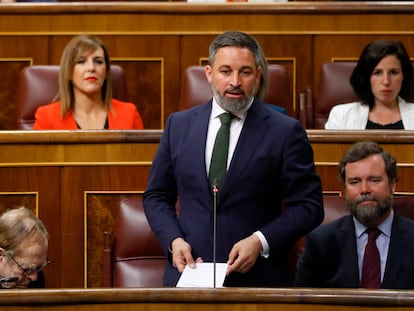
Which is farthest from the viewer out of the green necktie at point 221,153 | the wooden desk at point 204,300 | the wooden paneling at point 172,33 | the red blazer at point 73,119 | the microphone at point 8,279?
the wooden paneling at point 172,33

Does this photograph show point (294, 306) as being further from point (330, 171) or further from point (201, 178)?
point (330, 171)

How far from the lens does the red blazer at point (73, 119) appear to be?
2084mm

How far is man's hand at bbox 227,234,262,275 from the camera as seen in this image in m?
1.43

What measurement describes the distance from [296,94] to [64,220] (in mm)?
692

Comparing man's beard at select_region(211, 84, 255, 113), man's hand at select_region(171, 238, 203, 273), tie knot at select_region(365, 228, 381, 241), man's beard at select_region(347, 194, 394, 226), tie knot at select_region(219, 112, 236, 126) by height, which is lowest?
man's hand at select_region(171, 238, 203, 273)

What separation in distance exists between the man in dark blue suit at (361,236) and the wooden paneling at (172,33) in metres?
0.71

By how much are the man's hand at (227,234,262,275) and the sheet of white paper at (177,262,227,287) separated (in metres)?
0.01

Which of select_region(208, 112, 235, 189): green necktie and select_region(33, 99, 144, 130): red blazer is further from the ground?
select_region(33, 99, 144, 130): red blazer

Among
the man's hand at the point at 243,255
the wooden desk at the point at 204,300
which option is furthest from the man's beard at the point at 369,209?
the wooden desk at the point at 204,300

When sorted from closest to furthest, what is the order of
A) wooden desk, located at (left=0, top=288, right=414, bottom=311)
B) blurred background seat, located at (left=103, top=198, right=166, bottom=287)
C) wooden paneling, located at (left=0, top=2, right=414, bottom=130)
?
wooden desk, located at (left=0, top=288, right=414, bottom=311) < blurred background seat, located at (left=103, top=198, right=166, bottom=287) < wooden paneling, located at (left=0, top=2, right=414, bottom=130)

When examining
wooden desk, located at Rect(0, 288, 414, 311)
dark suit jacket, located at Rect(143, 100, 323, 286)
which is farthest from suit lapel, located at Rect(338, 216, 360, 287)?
wooden desk, located at Rect(0, 288, 414, 311)

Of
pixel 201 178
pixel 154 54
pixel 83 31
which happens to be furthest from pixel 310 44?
pixel 201 178

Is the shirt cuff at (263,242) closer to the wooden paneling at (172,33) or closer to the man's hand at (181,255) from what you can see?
the man's hand at (181,255)

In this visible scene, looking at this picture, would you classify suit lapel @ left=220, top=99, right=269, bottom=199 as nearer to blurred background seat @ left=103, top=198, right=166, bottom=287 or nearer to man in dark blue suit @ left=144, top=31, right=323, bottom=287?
man in dark blue suit @ left=144, top=31, right=323, bottom=287
